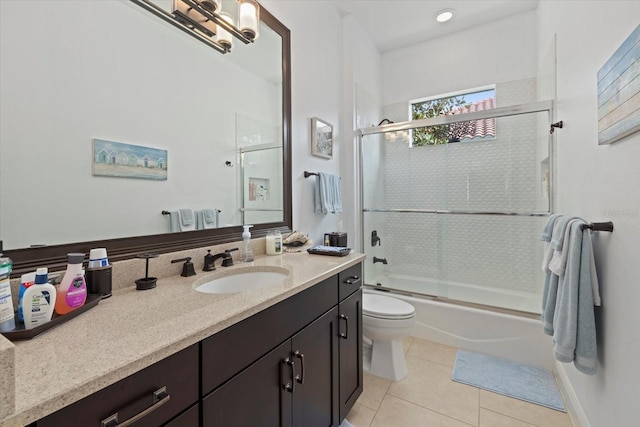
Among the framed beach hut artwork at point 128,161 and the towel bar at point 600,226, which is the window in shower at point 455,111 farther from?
the framed beach hut artwork at point 128,161

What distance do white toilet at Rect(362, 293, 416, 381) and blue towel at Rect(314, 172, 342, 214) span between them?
79cm

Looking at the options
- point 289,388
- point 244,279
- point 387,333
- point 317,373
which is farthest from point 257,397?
point 387,333

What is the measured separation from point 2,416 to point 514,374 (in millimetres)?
2499

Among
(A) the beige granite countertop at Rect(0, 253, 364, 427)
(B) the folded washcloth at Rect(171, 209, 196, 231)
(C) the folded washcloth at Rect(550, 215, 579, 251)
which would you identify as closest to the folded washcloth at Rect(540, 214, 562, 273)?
(C) the folded washcloth at Rect(550, 215, 579, 251)

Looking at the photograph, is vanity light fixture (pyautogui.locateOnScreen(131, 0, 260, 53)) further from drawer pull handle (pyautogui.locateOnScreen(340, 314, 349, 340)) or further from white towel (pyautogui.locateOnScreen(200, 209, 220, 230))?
drawer pull handle (pyautogui.locateOnScreen(340, 314, 349, 340))

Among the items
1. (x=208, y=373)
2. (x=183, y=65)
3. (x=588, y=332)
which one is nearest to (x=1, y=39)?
Answer: (x=183, y=65)

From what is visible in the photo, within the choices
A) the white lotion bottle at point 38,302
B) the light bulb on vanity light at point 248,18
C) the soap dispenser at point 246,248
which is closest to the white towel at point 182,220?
the soap dispenser at point 246,248

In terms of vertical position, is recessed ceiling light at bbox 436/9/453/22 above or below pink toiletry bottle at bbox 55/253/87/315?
above

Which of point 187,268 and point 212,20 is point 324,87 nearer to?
point 212,20

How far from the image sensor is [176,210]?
128 centimetres

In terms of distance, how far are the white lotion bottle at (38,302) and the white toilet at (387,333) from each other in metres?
1.63

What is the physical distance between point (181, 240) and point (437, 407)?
5.57ft

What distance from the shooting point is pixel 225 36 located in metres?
Answer: 1.47

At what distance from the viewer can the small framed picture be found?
2.19 m
